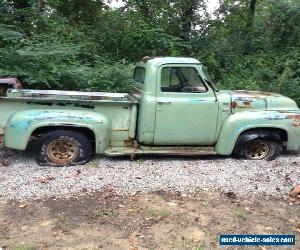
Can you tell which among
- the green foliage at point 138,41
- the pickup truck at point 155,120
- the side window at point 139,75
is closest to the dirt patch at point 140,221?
the pickup truck at point 155,120

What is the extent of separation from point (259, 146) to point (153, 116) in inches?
74.2

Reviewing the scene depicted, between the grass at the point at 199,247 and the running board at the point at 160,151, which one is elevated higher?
the running board at the point at 160,151

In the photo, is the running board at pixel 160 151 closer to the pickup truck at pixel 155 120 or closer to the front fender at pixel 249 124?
the pickup truck at pixel 155 120

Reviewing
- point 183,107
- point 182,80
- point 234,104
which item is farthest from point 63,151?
point 234,104

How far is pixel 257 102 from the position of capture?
6629 mm

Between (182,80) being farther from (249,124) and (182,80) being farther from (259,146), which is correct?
(259,146)

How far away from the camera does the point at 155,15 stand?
13.2 meters

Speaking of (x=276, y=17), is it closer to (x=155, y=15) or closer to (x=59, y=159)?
(x=155, y=15)

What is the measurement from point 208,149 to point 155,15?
7.67 meters

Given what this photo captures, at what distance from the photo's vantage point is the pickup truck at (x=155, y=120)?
5.97m

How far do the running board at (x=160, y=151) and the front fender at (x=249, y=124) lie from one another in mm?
226

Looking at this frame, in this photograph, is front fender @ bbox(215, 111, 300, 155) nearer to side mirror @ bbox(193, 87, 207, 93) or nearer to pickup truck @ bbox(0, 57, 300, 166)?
pickup truck @ bbox(0, 57, 300, 166)

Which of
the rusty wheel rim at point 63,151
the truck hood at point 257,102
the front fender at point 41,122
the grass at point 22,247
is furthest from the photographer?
the truck hood at point 257,102

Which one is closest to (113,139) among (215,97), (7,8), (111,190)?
(111,190)
